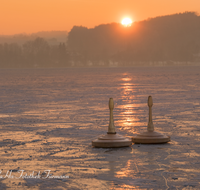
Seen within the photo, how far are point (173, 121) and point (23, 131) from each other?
4864mm

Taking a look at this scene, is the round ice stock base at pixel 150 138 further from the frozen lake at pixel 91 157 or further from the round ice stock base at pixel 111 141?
the round ice stock base at pixel 111 141

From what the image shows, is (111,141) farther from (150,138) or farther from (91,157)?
(91,157)

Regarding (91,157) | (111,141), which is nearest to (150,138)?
(111,141)

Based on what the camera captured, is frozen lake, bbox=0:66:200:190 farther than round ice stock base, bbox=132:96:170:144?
No

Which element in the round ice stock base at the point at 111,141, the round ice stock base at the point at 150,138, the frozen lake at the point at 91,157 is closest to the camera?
the frozen lake at the point at 91,157

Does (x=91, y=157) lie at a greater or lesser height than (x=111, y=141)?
lesser

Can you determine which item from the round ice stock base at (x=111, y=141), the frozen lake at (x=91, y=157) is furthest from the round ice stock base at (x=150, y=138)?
the round ice stock base at (x=111, y=141)

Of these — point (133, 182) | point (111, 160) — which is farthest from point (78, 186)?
point (111, 160)

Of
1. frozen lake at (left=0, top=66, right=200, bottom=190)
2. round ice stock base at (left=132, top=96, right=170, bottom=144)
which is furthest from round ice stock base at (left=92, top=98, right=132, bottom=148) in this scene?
round ice stock base at (left=132, top=96, right=170, bottom=144)

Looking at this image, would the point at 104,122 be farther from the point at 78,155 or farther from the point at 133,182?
the point at 133,182

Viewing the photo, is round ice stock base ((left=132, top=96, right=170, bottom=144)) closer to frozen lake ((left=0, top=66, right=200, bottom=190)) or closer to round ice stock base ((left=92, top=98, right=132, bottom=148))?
frozen lake ((left=0, top=66, right=200, bottom=190))

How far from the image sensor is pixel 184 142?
33.0ft

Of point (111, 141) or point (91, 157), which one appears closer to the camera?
point (91, 157)

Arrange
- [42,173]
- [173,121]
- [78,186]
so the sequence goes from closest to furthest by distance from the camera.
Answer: [78,186] < [42,173] < [173,121]
